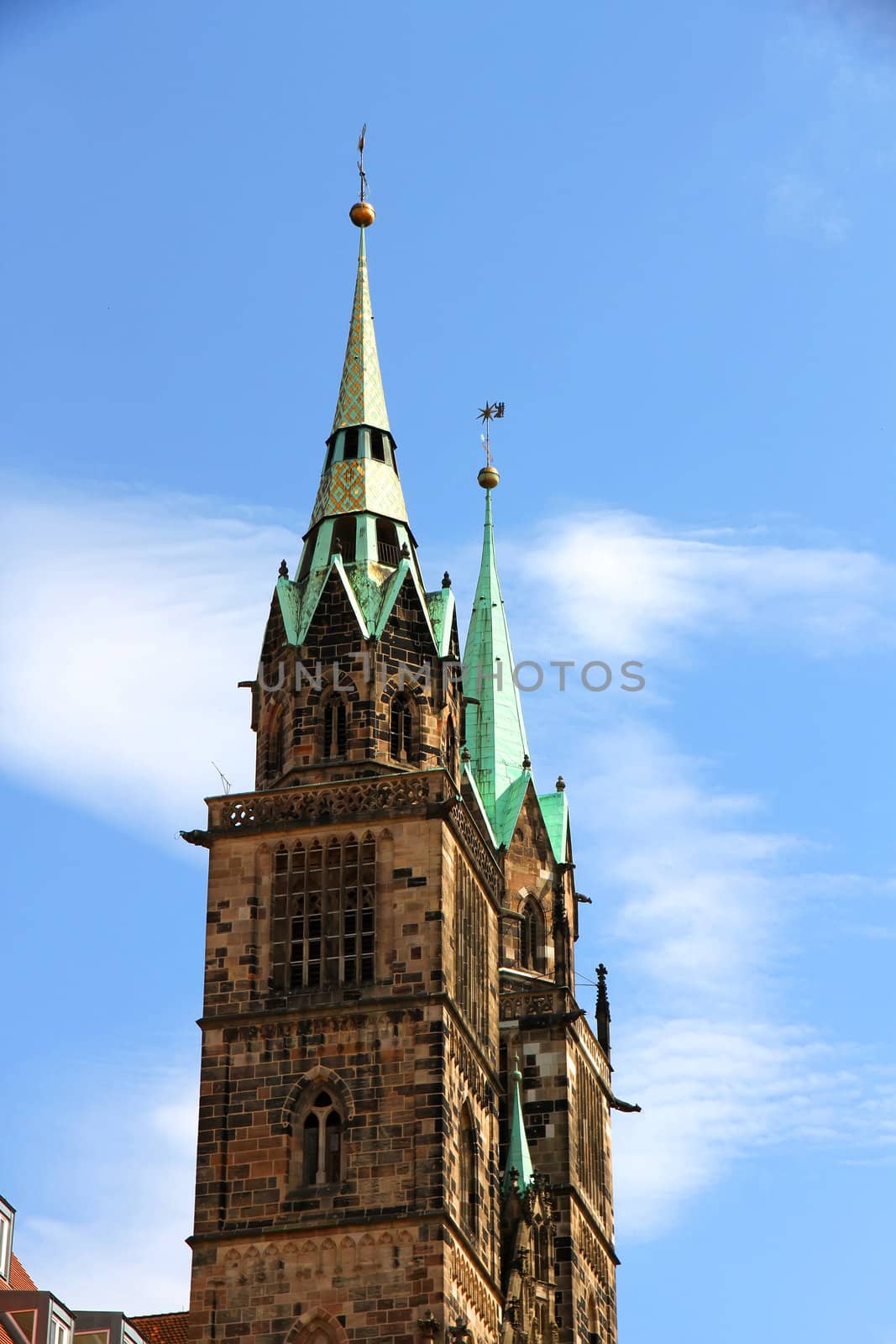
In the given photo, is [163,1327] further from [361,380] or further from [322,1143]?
[361,380]

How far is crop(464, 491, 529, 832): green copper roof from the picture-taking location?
220 feet

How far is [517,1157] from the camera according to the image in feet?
191

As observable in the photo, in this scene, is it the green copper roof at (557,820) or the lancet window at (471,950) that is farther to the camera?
the green copper roof at (557,820)

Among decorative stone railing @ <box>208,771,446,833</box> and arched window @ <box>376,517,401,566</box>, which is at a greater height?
arched window @ <box>376,517,401,566</box>

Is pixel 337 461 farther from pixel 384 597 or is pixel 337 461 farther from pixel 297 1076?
pixel 297 1076

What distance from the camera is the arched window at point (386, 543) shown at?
5931 cm

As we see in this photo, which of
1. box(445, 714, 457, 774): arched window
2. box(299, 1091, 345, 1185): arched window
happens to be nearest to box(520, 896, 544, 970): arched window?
box(445, 714, 457, 774): arched window

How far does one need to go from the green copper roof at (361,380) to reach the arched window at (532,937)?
1138 cm

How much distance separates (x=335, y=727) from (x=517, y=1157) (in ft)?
30.0

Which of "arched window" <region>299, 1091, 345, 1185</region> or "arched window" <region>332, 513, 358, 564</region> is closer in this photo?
"arched window" <region>299, 1091, 345, 1185</region>

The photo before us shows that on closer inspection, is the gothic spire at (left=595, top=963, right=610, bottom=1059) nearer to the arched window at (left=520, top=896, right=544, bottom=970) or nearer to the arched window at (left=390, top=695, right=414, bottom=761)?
the arched window at (left=520, top=896, right=544, bottom=970)

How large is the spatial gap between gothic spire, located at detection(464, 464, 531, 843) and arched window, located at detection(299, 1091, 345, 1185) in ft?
46.1

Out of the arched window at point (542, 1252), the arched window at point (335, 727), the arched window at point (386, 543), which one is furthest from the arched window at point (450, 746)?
the arched window at point (542, 1252)

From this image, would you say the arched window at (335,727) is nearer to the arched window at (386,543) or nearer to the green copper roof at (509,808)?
the arched window at (386,543)
